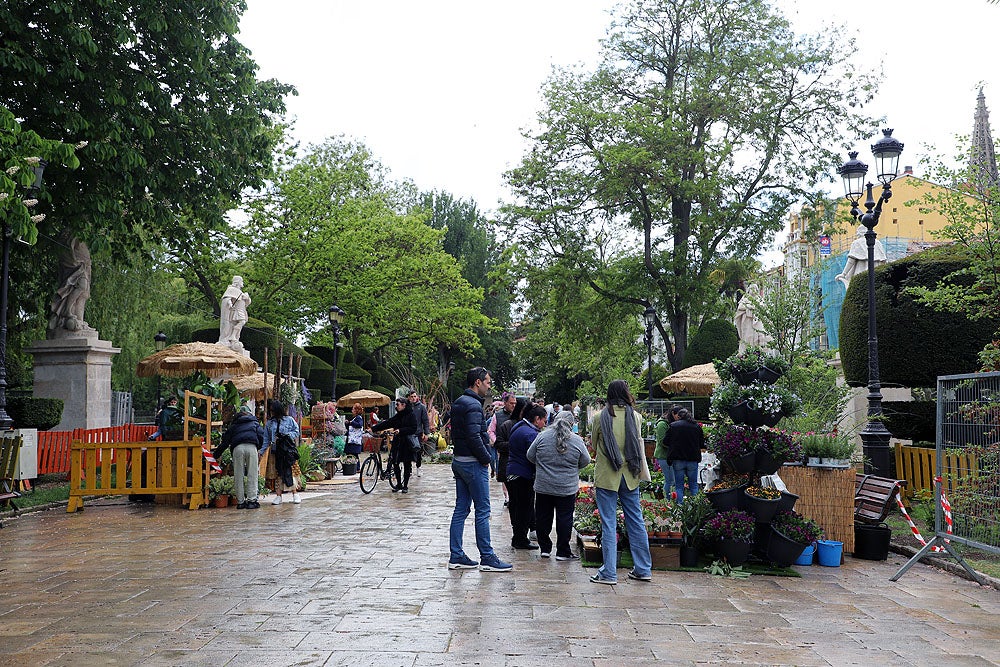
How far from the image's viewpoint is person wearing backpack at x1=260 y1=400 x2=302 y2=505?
15406 mm

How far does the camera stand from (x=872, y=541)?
1005cm

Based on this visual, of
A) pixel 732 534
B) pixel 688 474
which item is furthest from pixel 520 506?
pixel 688 474

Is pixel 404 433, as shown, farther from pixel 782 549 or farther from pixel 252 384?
pixel 782 549

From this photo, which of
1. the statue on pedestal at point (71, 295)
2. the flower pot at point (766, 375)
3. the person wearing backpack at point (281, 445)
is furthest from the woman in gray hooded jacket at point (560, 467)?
the statue on pedestal at point (71, 295)

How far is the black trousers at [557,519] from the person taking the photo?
972cm

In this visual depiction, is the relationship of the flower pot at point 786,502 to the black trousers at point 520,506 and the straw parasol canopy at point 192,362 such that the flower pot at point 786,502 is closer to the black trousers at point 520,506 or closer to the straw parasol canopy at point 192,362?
the black trousers at point 520,506

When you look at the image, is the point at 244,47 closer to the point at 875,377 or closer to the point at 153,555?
the point at 153,555

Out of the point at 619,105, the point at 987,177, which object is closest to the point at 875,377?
the point at 987,177

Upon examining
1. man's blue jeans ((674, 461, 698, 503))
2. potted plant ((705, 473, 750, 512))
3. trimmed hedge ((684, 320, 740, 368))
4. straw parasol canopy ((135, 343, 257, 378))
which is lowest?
man's blue jeans ((674, 461, 698, 503))

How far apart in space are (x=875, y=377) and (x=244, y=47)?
13197mm

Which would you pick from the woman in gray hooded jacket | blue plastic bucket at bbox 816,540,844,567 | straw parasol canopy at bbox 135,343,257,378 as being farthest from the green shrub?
blue plastic bucket at bbox 816,540,844,567

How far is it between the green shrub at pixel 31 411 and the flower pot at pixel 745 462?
1430cm

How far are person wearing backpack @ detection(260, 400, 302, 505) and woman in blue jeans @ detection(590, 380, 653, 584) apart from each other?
26.6 feet

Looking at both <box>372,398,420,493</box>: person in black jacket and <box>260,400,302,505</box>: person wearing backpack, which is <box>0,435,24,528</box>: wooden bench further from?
<box>372,398,420,493</box>: person in black jacket
